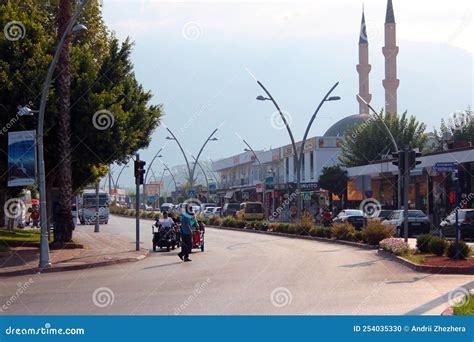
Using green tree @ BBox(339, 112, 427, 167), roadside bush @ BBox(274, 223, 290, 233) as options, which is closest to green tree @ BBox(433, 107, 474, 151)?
green tree @ BBox(339, 112, 427, 167)

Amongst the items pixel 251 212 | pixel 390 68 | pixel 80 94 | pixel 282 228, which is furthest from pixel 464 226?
pixel 390 68

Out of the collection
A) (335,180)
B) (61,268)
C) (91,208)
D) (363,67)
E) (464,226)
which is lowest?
(61,268)

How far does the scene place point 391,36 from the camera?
8088 centimetres

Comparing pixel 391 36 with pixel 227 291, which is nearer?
pixel 227 291

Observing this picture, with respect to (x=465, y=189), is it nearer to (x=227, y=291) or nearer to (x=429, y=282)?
(x=429, y=282)

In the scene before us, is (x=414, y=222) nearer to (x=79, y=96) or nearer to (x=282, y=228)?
(x=282, y=228)

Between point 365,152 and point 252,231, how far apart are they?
2446 centimetres

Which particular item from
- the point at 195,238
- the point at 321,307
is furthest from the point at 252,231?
the point at 321,307

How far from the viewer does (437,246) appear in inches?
827

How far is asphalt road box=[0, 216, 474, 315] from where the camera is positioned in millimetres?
11978

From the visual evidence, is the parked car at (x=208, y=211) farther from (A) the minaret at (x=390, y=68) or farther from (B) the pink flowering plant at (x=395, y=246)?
(B) the pink flowering plant at (x=395, y=246)

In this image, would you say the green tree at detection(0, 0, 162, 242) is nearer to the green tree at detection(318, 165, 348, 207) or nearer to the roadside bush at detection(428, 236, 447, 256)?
the roadside bush at detection(428, 236, 447, 256)

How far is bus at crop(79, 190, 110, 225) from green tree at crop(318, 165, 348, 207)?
19489 mm

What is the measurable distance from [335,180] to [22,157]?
144 feet
